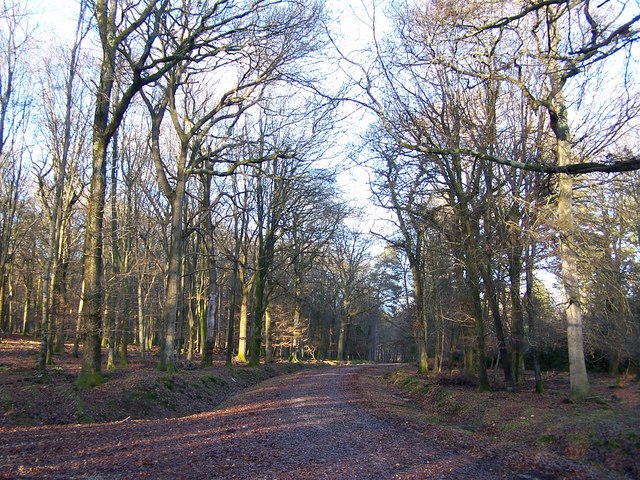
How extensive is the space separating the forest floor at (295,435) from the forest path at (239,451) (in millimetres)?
25

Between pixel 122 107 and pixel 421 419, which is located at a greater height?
pixel 122 107

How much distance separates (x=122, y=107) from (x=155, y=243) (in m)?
21.4

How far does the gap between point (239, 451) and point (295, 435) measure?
1.75 meters

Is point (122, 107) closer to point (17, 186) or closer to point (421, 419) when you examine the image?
point (421, 419)

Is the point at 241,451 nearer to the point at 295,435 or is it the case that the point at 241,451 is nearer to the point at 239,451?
the point at 239,451

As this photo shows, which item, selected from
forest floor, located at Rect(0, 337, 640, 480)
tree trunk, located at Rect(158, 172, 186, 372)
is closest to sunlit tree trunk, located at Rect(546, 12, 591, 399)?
forest floor, located at Rect(0, 337, 640, 480)

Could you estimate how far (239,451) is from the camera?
7379 millimetres

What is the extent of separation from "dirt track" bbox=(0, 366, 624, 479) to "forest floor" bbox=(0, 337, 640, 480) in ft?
0.07

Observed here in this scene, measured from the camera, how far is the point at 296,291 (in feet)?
124

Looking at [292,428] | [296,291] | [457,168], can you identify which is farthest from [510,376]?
[296,291]

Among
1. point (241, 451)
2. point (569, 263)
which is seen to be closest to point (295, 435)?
point (241, 451)

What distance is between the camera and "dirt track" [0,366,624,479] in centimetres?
618

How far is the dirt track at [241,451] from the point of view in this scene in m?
6.18

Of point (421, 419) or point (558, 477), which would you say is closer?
point (558, 477)
